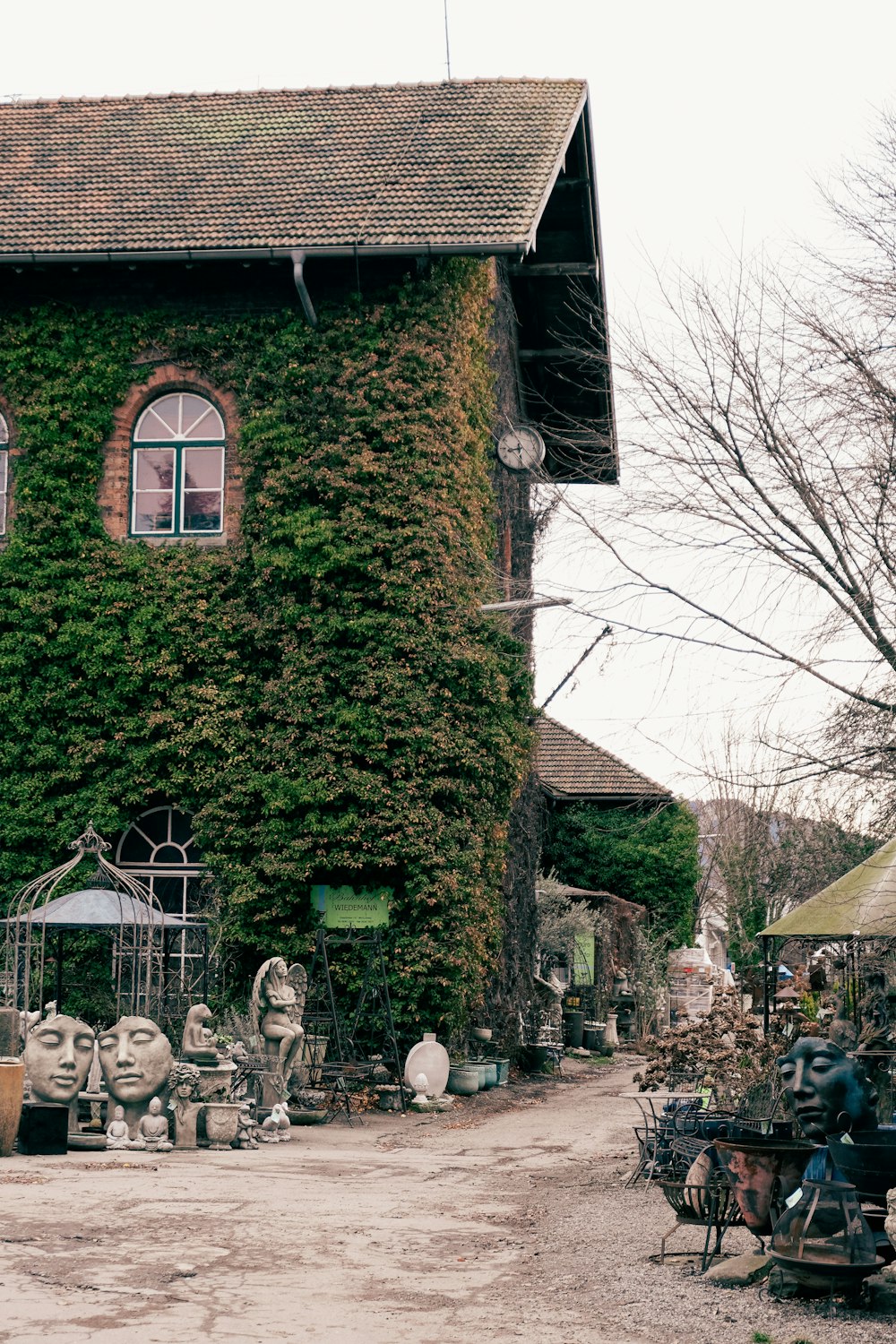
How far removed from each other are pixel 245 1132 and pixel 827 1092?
674 centimetres

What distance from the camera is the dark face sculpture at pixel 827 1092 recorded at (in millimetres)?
8117

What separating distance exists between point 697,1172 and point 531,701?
433 inches

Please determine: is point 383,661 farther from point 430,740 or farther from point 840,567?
point 840,567

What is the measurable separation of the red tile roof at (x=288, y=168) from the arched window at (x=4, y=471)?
6.95ft

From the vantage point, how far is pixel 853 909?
1508cm

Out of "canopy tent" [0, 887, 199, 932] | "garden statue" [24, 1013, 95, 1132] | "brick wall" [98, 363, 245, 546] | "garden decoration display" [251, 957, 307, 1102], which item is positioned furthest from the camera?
"brick wall" [98, 363, 245, 546]

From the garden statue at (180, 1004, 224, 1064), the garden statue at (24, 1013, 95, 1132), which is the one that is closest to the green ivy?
the garden statue at (180, 1004, 224, 1064)

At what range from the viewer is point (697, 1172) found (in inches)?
356

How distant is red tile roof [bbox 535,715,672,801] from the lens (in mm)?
29438

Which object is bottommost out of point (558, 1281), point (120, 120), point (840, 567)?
point (558, 1281)

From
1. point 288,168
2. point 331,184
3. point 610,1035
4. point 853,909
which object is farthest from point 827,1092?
point 610,1035

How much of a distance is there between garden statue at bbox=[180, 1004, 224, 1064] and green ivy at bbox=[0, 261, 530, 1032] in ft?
12.1

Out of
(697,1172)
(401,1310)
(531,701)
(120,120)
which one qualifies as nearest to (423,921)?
(531,701)

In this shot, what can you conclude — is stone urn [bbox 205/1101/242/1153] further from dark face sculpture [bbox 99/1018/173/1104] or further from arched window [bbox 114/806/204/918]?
arched window [bbox 114/806/204/918]
